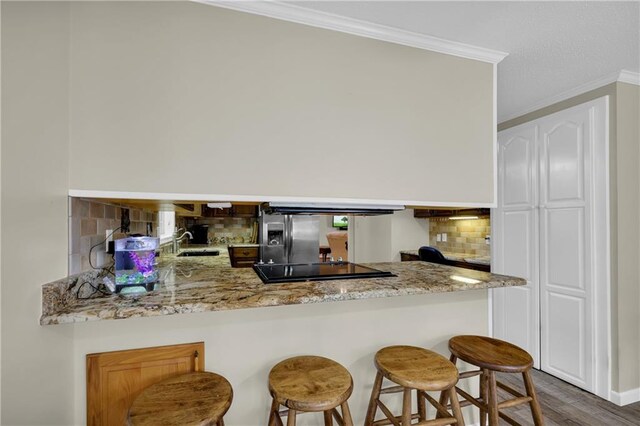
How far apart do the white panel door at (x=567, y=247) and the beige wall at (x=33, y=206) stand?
335 centimetres

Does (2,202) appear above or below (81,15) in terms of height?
below

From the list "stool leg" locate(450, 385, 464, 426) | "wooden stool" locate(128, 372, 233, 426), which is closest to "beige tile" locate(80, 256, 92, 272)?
"wooden stool" locate(128, 372, 233, 426)

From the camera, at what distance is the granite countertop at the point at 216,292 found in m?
1.10

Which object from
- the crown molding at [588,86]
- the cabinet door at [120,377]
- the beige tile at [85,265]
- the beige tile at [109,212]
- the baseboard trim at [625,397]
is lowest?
the baseboard trim at [625,397]

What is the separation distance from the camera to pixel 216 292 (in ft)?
4.38

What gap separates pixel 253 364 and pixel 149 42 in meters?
1.61

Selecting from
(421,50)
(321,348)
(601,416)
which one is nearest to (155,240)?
(321,348)

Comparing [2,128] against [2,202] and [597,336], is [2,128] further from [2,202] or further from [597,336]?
[597,336]

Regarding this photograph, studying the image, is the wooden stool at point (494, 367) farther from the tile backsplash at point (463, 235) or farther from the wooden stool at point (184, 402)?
the tile backsplash at point (463, 235)

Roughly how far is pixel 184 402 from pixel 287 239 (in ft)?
10.9

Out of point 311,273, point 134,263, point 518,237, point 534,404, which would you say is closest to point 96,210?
point 134,263

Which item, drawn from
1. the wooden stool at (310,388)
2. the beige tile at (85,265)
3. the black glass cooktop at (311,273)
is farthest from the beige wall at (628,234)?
the beige tile at (85,265)

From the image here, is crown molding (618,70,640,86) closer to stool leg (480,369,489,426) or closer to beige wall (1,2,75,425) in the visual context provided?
stool leg (480,369,489,426)

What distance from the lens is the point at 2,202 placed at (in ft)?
2.91
